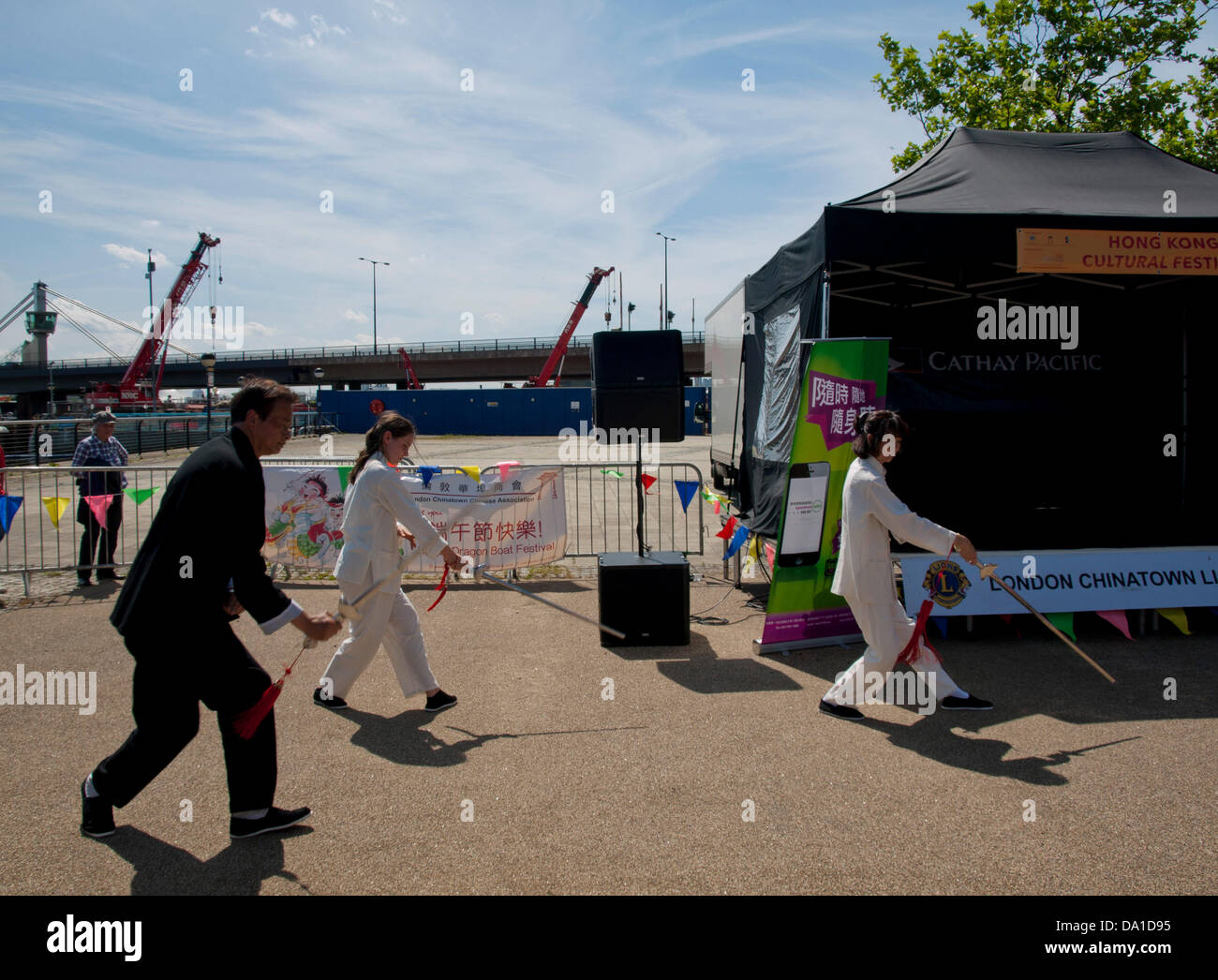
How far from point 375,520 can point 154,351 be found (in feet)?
199

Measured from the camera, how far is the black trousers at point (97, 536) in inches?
346

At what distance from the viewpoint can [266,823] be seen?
3.47m

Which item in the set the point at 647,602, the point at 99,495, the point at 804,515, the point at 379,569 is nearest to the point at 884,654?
the point at 804,515

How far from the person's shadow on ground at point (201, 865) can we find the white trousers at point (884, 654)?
318 centimetres

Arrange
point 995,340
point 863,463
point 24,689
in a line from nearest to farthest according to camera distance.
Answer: point 863,463
point 24,689
point 995,340

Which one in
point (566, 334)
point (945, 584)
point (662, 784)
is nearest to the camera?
point (662, 784)

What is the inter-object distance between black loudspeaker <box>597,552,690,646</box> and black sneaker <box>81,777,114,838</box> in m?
3.61

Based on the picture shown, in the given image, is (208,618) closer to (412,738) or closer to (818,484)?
(412,738)

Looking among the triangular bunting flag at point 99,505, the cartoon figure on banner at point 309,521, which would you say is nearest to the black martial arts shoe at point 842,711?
the cartoon figure on banner at point 309,521

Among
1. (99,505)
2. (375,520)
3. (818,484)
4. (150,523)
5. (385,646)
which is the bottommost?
(385,646)

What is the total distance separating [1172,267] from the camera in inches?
257
